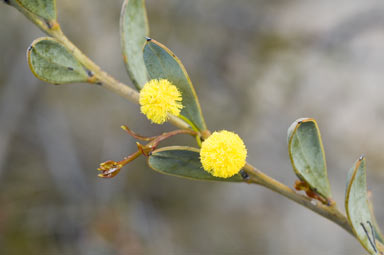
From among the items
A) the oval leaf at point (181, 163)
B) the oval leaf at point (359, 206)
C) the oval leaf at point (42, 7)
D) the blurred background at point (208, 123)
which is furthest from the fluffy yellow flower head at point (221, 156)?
the blurred background at point (208, 123)

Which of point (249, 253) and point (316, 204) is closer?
point (316, 204)

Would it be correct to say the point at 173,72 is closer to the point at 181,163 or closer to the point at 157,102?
the point at 157,102

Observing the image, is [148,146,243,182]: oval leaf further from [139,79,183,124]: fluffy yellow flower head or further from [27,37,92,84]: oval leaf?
[27,37,92,84]: oval leaf

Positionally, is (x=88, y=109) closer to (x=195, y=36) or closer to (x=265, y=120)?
(x=195, y=36)

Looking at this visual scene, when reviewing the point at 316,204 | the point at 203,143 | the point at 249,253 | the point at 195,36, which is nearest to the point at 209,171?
the point at 203,143

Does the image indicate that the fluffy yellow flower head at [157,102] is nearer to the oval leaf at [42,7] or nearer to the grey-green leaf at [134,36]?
the grey-green leaf at [134,36]

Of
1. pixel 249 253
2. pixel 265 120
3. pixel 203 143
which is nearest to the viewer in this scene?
pixel 203 143

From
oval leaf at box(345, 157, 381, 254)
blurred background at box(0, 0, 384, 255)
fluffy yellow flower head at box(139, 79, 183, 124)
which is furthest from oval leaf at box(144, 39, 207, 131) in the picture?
blurred background at box(0, 0, 384, 255)
